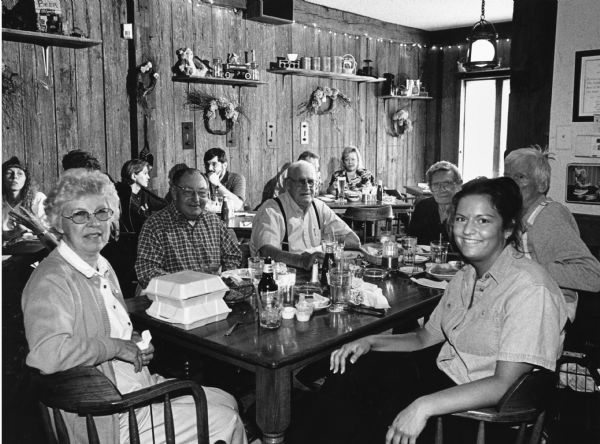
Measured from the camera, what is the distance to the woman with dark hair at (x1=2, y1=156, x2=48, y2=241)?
3910mm

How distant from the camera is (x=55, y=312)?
5.64ft

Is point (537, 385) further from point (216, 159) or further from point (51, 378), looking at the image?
point (216, 159)

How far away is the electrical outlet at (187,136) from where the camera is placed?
237 inches

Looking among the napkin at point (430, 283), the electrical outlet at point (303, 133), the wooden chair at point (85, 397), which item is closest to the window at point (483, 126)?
the electrical outlet at point (303, 133)

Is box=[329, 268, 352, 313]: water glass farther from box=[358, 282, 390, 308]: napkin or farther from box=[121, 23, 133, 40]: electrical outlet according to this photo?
box=[121, 23, 133, 40]: electrical outlet

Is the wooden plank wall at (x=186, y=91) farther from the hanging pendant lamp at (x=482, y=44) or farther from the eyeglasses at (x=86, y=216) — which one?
the eyeglasses at (x=86, y=216)

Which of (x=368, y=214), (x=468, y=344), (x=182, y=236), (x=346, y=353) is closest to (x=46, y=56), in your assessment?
(x=182, y=236)

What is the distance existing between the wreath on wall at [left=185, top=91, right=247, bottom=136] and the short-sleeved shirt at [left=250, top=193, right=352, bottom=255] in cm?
264

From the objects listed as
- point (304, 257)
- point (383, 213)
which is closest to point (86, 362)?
point (304, 257)

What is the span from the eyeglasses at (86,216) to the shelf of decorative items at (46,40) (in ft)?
9.92

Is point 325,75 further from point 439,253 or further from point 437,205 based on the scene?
point 439,253

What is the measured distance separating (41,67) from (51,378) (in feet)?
13.0

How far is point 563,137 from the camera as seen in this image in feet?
12.6

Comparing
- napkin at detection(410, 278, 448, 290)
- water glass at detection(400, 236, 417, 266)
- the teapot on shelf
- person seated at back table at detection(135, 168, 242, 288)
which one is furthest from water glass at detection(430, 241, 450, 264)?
the teapot on shelf
